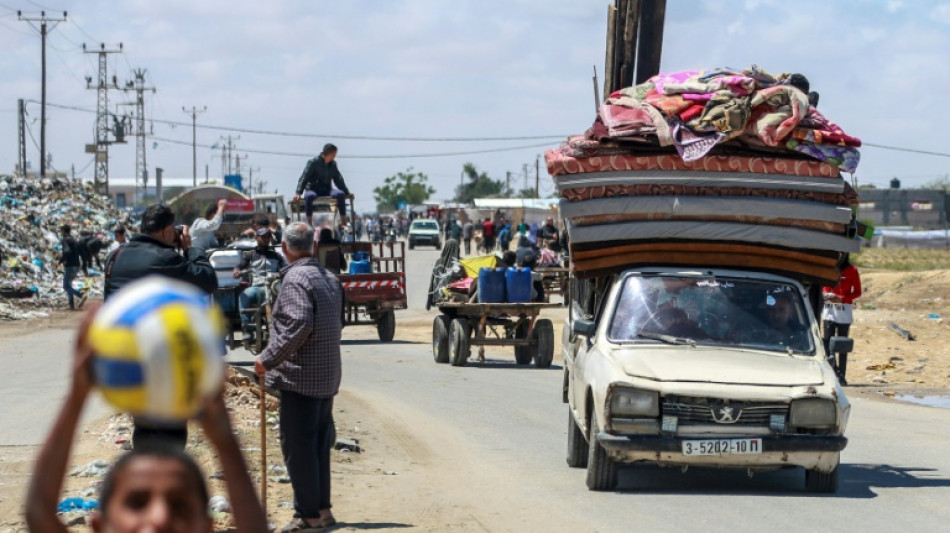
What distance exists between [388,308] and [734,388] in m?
14.3

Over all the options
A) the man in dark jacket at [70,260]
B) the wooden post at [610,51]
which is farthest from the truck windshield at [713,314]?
the man in dark jacket at [70,260]

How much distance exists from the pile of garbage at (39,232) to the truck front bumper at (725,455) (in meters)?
22.4

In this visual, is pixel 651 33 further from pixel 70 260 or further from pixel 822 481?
pixel 70 260

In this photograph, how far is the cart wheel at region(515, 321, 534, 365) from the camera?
20.7 meters

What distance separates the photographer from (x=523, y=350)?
68.7 feet

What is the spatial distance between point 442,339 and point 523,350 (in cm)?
130

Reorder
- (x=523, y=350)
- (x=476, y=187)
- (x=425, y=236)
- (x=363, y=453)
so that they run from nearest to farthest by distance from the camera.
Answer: (x=363, y=453) → (x=523, y=350) → (x=425, y=236) → (x=476, y=187)

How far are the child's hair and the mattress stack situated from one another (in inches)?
343

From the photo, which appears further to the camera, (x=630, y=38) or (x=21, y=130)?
(x=21, y=130)

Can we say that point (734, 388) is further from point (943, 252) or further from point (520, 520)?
point (943, 252)

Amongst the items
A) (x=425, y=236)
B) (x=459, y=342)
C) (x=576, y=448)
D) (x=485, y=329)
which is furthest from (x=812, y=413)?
(x=425, y=236)

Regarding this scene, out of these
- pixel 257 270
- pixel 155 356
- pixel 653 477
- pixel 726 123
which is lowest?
pixel 653 477

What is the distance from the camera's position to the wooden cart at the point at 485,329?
20.0 metres

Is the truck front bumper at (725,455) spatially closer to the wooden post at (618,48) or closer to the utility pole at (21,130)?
the wooden post at (618,48)
